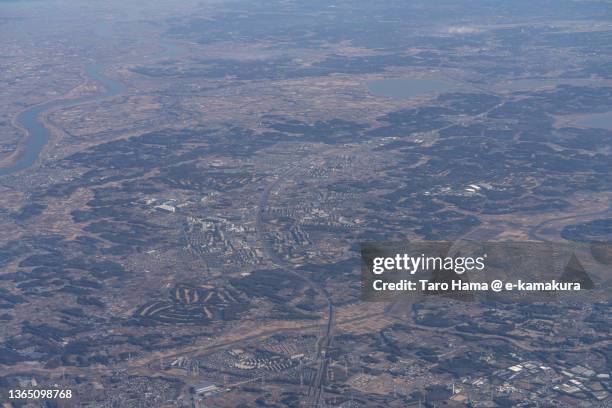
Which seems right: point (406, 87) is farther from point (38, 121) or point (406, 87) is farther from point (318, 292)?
point (318, 292)

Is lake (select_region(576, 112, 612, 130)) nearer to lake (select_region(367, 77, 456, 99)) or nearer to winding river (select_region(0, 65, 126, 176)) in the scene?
lake (select_region(367, 77, 456, 99))

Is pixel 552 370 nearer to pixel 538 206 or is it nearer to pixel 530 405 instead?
pixel 530 405

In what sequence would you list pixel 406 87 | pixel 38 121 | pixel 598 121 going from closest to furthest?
pixel 598 121
pixel 38 121
pixel 406 87

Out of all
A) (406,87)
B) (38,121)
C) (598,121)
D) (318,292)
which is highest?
(318,292)

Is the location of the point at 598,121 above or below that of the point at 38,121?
below

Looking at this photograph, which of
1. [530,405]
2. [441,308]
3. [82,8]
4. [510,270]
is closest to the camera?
[530,405]

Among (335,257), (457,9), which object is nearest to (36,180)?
(335,257)

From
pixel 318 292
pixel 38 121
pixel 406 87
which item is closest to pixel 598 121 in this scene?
pixel 406 87

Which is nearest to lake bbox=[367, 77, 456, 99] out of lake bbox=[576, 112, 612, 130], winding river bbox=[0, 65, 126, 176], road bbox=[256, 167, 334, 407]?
lake bbox=[576, 112, 612, 130]

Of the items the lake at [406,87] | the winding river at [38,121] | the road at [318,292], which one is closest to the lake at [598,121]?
the lake at [406,87]
